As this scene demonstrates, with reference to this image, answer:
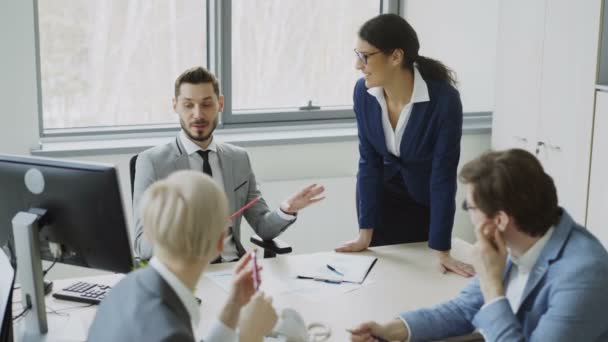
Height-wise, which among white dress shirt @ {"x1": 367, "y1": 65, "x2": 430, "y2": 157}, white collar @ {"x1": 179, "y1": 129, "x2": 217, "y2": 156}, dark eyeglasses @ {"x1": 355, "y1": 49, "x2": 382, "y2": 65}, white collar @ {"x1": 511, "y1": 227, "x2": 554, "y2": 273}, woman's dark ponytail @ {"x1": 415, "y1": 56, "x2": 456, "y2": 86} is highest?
dark eyeglasses @ {"x1": 355, "y1": 49, "x2": 382, "y2": 65}

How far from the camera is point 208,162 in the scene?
300 centimetres

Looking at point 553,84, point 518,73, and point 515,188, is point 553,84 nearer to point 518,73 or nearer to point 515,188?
point 518,73

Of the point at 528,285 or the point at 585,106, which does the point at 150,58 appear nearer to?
the point at 585,106

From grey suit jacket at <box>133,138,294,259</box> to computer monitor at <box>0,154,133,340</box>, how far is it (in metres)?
0.67

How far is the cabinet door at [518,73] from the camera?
4.16m

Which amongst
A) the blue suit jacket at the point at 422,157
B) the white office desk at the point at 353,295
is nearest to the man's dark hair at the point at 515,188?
the white office desk at the point at 353,295

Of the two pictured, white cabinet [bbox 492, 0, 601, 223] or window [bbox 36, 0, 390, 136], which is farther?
window [bbox 36, 0, 390, 136]

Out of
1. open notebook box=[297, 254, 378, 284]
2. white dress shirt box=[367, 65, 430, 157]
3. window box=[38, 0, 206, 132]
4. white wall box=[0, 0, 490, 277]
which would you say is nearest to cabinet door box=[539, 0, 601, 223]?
white wall box=[0, 0, 490, 277]

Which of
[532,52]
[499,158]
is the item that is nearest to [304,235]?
[532,52]

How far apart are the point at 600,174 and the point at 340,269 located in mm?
1788

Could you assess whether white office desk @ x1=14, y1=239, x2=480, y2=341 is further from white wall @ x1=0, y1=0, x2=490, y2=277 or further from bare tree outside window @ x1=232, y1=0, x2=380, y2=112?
bare tree outside window @ x1=232, y1=0, x2=380, y2=112

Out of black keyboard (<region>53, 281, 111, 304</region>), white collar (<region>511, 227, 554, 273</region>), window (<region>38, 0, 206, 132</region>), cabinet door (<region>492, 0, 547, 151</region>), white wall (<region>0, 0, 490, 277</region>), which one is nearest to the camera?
white collar (<region>511, 227, 554, 273</region>)

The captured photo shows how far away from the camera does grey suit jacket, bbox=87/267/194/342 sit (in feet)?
5.00

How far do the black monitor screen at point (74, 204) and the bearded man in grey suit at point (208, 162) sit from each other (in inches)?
28.0
